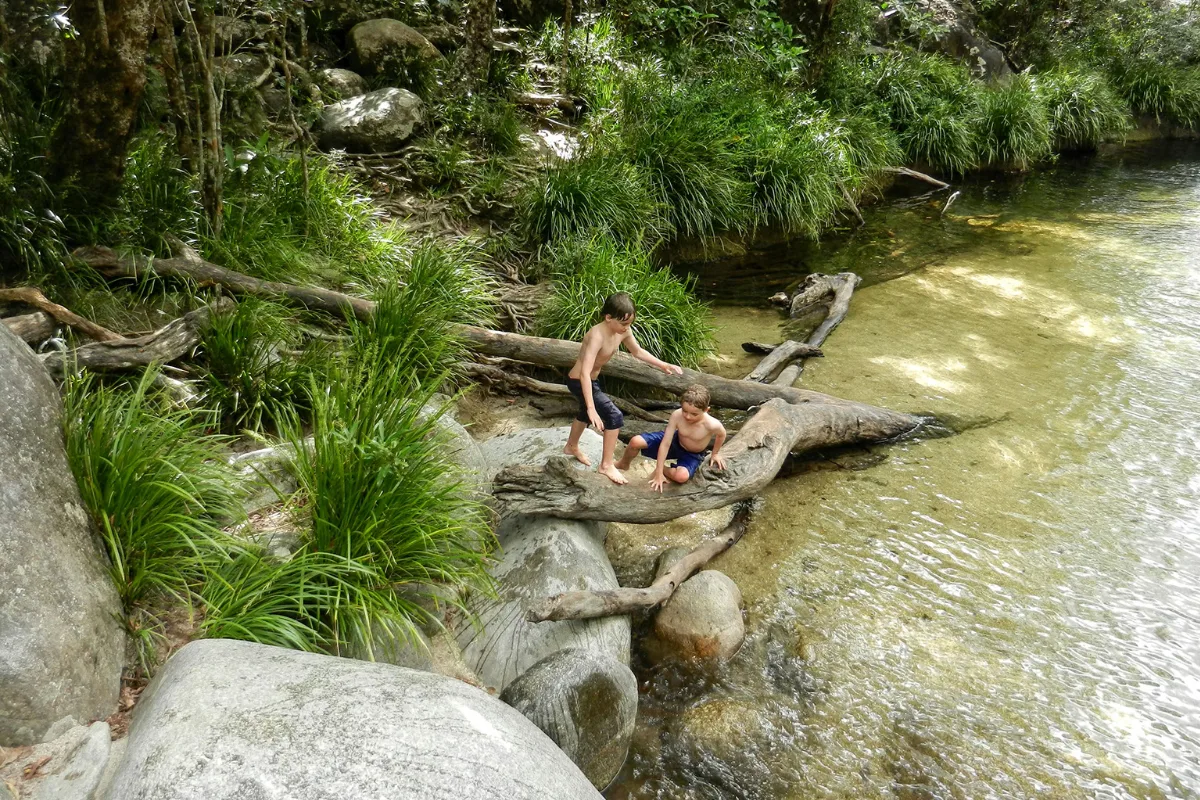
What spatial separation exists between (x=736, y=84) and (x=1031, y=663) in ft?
27.4

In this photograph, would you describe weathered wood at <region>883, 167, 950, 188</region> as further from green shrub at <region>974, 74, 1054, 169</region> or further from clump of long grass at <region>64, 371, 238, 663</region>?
clump of long grass at <region>64, 371, 238, 663</region>

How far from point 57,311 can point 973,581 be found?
4.92m

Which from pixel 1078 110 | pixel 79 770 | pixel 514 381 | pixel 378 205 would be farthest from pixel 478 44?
pixel 1078 110

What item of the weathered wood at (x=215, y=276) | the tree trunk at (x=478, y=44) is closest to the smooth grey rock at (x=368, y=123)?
the tree trunk at (x=478, y=44)

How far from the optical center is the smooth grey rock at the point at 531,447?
4426 mm

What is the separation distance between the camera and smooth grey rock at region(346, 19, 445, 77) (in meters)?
8.27

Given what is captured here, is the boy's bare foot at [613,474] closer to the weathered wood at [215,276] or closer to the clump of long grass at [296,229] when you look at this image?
the weathered wood at [215,276]

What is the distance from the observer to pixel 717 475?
14.1 ft

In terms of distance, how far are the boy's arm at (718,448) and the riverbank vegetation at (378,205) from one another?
1305 mm

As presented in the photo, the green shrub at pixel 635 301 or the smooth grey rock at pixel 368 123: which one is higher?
the smooth grey rock at pixel 368 123

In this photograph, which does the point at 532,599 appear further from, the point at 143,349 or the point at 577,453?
the point at 143,349

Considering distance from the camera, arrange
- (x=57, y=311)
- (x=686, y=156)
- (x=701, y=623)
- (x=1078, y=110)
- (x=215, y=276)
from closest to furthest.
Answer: (x=701, y=623), (x=57, y=311), (x=215, y=276), (x=686, y=156), (x=1078, y=110)

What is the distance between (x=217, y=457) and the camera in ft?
11.4

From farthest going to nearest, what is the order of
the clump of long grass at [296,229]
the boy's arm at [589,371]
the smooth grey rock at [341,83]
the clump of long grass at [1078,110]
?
the clump of long grass at [1078,110] < the smooth grey rock at [341,83] < the clump of long grass at [296,229] < the boy's arm at [589,371]
